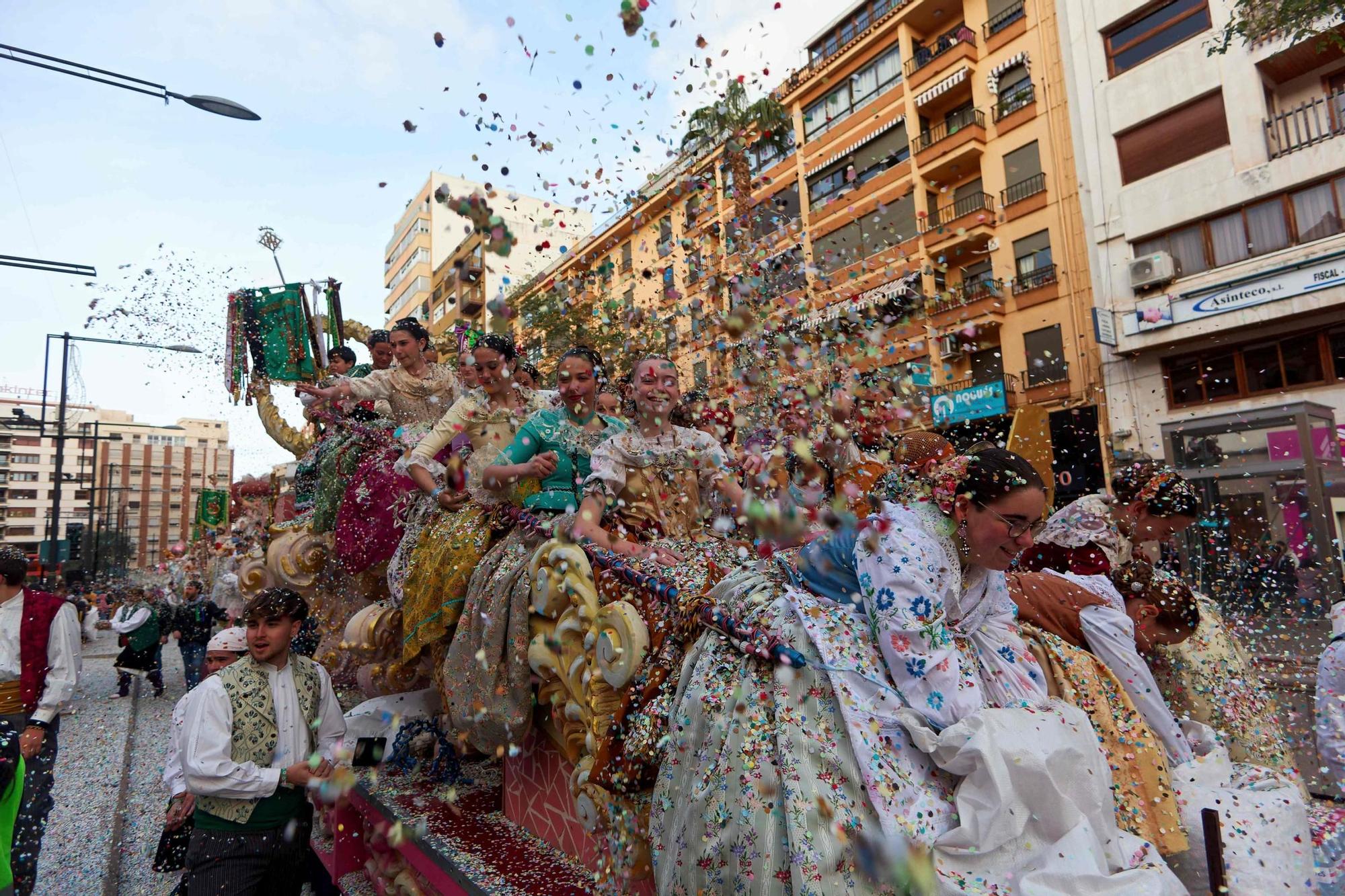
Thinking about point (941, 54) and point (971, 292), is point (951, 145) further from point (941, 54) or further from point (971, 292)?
point (971, 292)

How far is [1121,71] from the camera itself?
1479 centimetres

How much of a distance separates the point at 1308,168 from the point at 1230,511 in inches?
266

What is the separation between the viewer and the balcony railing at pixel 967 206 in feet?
57.3

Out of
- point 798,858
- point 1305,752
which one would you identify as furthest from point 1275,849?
point 1305,752

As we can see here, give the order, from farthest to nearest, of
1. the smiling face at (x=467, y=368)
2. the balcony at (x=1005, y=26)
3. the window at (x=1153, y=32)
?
the balcony at (x=1005, y=26)
the window at (x=1153, y=32)
the smiling face at (x=467, y=368)

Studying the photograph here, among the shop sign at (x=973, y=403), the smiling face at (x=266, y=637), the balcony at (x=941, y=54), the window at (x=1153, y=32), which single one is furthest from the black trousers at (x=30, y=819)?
the balcony at (x=941, y=54)

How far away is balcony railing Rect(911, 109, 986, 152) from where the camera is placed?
1811 centimetres

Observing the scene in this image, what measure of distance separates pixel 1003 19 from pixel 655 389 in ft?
60.9

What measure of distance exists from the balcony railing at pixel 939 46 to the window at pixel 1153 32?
11.2 feet

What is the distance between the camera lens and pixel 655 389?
10.4ft

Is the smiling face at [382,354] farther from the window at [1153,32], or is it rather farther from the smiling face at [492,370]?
the window at [1153,32]

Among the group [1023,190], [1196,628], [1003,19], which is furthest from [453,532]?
[1003,19]

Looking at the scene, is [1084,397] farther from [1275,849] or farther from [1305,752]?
[1275,849]

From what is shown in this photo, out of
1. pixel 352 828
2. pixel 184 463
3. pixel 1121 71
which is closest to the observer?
pixel 352 828
